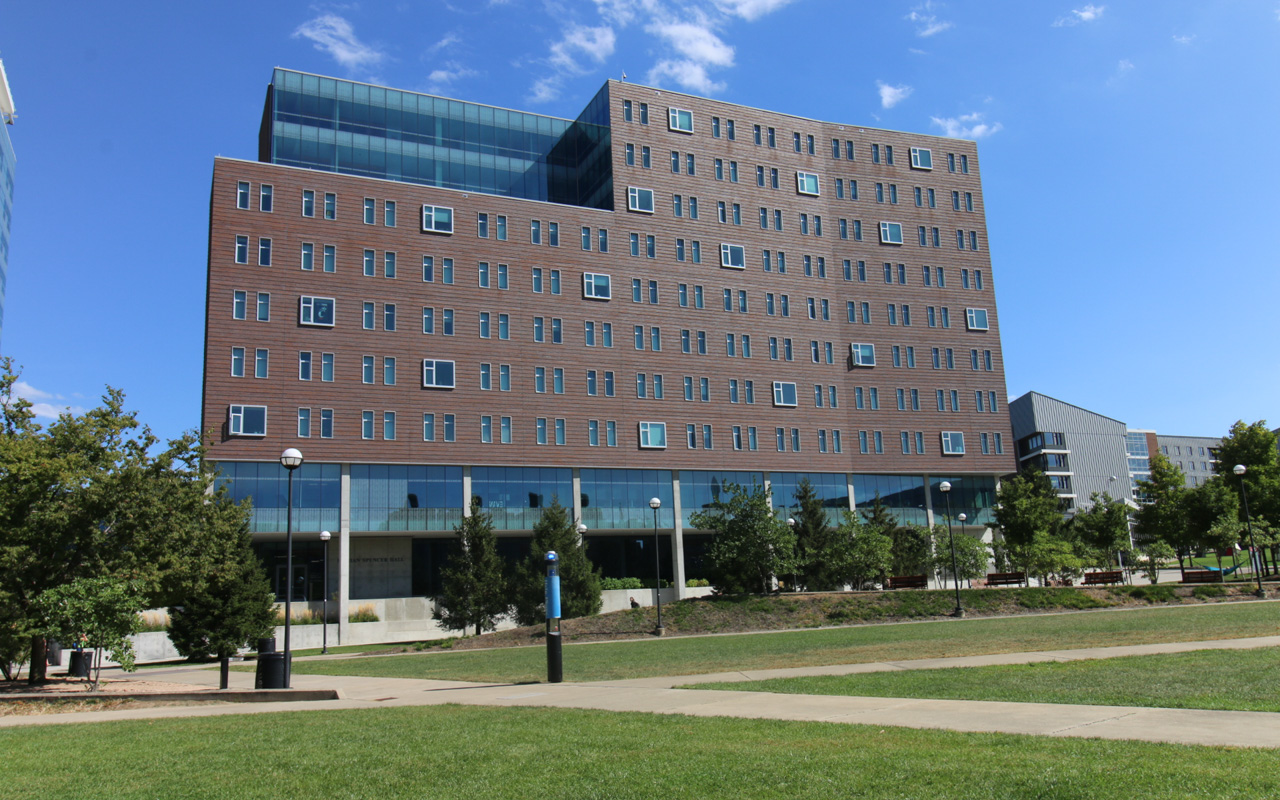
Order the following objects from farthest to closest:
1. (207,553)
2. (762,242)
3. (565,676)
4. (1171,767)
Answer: (762,242) → (207,553) → (565,676) → (1171,767)

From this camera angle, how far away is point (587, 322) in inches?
2499

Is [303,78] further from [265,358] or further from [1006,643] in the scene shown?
[1006,643]

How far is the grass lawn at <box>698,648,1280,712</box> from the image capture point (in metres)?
11.4

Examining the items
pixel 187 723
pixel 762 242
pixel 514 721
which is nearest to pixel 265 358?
pixel 762 242

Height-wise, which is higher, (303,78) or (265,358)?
(303,78)

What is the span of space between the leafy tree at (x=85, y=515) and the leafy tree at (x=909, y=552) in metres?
43.6

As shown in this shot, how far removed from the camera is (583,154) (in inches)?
2825

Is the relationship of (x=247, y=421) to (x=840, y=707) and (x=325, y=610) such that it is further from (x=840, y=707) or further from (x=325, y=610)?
(x=840, y=707)

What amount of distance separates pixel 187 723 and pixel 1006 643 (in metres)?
18.9

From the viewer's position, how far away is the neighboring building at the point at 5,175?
105 meters

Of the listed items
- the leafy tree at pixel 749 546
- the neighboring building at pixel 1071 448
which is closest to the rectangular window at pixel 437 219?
the leafy tree at pixel 749 546

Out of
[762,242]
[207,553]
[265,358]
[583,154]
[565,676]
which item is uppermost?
[583,154]

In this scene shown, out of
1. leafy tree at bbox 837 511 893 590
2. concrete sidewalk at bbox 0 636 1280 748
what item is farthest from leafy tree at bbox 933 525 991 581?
concrete sidewalk at bbox 0 636 1280 748

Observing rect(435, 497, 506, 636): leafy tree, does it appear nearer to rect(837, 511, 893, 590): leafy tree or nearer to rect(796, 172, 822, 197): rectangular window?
rect(837, 511, 893, 590): leafy tree
